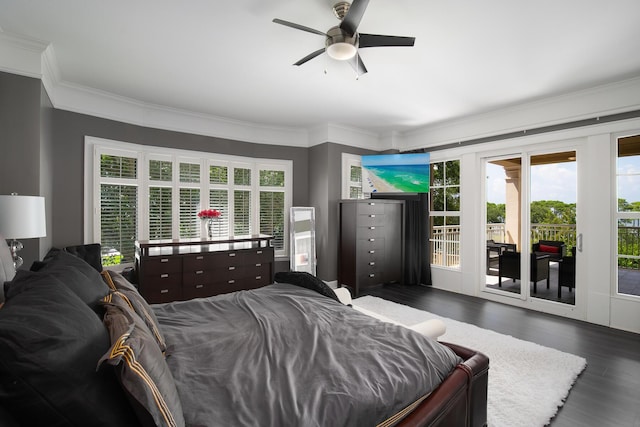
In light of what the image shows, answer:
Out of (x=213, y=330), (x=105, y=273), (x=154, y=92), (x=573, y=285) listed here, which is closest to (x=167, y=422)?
(x=213, y=330)

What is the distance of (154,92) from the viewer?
3949 millimetres

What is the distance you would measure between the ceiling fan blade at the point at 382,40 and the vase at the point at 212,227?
3347 mm

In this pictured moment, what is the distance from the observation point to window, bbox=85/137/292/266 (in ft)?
13.3

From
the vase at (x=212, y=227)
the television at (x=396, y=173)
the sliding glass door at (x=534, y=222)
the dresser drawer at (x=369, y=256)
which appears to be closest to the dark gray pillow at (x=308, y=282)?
the vase at (x=212, y=227)

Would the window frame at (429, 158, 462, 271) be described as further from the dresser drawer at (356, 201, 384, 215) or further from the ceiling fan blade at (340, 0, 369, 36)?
the ceiling fan blade at (340, 0, 369, 36)

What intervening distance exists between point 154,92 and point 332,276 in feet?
12.7

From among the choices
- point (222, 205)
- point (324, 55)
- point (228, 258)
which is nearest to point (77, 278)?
point (324, 55)

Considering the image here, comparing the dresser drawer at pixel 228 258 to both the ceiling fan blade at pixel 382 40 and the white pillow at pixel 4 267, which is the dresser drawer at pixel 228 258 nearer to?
the white pillow at pixel 4 267

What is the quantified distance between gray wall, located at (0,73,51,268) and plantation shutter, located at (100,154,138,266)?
1109 millimetres

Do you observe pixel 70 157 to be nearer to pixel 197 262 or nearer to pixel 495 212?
pixel 197 262

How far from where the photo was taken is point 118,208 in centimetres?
417

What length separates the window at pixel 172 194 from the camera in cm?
405

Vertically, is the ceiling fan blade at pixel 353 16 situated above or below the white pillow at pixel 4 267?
above

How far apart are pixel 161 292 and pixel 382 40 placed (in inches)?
147
